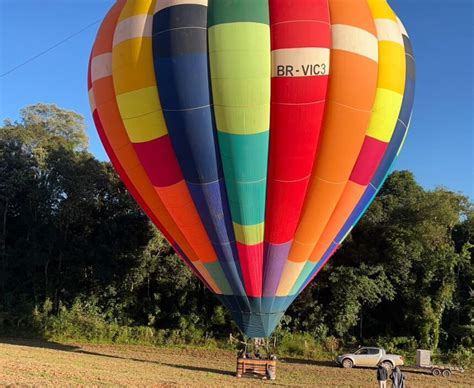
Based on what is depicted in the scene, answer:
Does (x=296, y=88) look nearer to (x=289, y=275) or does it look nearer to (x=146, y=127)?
(x=146, y=127)

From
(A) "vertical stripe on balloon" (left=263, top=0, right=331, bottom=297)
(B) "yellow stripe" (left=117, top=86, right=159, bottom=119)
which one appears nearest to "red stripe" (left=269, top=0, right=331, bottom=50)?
(A) "vertical stripe on balloon" (left=263, top=0, right=331, bottom=297)

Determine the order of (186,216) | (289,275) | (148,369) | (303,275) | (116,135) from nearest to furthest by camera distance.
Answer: (186,216), (116,135), (289,275), (303,275), (148,369)

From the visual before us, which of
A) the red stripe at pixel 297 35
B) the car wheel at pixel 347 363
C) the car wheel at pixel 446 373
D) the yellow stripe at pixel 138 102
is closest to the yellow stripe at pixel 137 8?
the yellow stripe at pixel 138 102

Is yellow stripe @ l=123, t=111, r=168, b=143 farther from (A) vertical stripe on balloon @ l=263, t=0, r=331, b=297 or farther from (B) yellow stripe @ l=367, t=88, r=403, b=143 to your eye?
(B) yellow stripe @ l=367, t=88, r=403, b=143

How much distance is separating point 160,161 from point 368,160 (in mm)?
4851

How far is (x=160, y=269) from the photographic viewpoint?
21094mm

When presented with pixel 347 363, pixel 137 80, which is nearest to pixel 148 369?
pixel 347 363

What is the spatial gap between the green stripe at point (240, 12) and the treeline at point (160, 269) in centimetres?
1282

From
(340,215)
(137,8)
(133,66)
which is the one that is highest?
(137,8)

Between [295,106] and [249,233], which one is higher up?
[295,106]

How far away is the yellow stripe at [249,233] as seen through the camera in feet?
33.7

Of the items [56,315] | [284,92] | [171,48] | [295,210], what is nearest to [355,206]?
[295,210]

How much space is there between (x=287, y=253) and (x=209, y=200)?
2328 mm

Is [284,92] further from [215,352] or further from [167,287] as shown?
[167,287]
